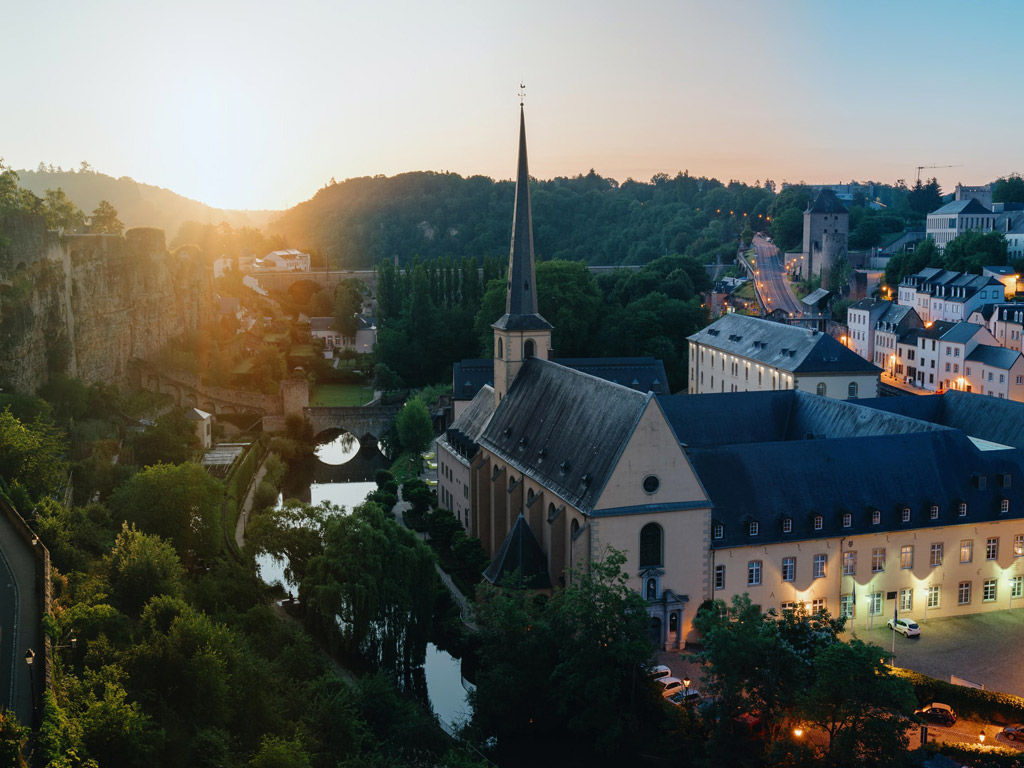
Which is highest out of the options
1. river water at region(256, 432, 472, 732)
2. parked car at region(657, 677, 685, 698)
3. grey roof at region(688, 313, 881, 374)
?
grey roof at region(688, 313, 881, 374)

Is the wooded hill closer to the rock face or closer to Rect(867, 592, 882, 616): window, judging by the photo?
the rock face

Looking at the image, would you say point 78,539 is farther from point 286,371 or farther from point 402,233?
point 402,233

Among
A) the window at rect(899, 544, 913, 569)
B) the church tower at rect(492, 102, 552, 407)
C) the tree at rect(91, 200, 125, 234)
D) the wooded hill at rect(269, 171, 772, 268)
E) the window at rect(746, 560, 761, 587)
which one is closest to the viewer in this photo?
the window at rect(746, 560, 761, 587)

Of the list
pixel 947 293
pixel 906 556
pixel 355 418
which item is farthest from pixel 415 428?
pixel 947 293

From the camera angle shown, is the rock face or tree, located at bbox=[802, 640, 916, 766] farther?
the rock face

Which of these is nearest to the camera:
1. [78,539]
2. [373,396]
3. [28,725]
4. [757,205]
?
[28,725]

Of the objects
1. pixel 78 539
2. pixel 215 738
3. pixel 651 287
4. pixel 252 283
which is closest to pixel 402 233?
pixel 252 283

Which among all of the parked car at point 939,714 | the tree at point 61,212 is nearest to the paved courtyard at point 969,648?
the parked car at point 939,714

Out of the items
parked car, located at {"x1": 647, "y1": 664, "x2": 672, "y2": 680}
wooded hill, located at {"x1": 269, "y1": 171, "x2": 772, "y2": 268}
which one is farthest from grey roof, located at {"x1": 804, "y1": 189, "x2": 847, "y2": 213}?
parked car, located at {"x1": 647, "y1": 664, "x2": 672, "y2": 680}
